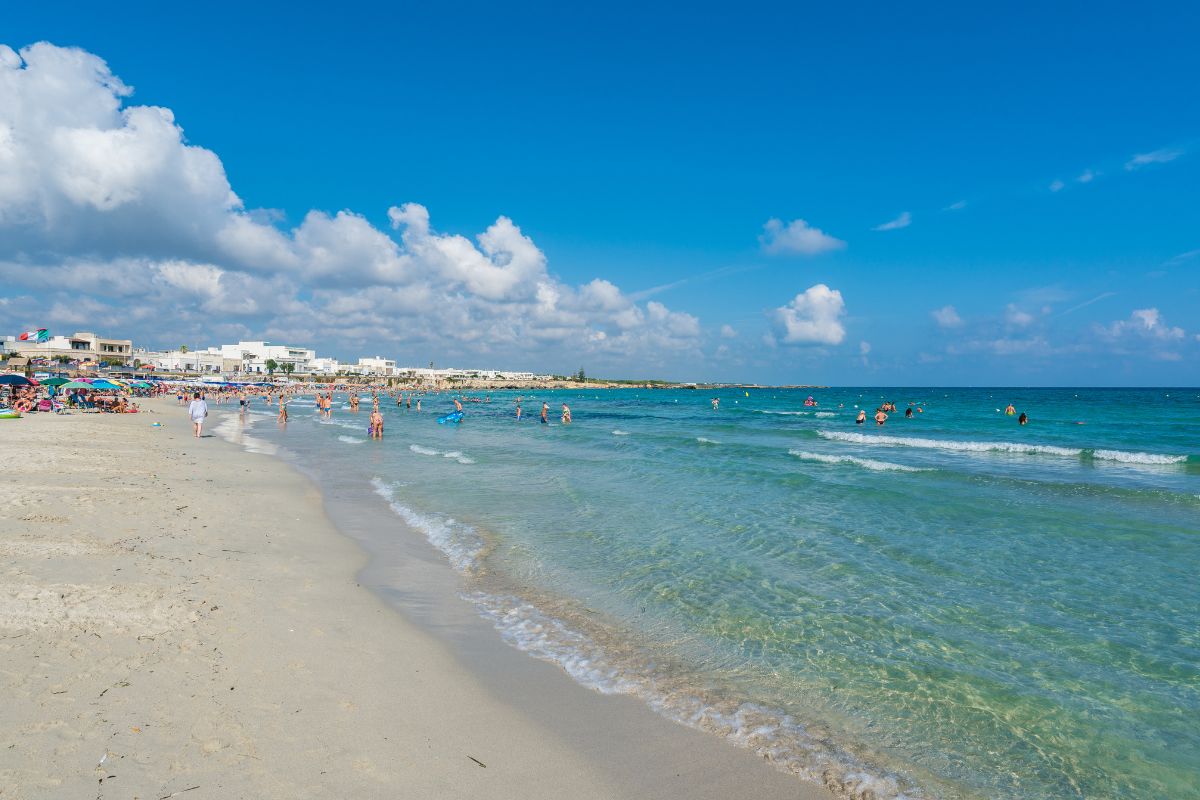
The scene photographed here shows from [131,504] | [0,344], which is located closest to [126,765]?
[131,504]

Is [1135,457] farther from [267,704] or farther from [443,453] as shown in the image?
[267,704]

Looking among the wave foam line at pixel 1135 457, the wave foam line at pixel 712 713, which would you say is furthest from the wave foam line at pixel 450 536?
the wave foam line at pixel 1135 457

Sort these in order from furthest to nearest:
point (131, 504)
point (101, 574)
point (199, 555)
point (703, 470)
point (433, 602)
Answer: point (703, 470) → point (131, 504) → point (199, 555) → point (433, 602) → point (101, 574)

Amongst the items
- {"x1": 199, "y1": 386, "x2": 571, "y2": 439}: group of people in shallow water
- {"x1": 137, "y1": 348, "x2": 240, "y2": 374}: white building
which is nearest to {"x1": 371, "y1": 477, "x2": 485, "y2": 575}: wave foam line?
{"x1": 199, "y1": 386, "x2": 571, "y2": 439}: group of people in shallow water

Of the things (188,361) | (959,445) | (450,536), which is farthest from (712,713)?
(188,361)

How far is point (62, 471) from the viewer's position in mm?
14969

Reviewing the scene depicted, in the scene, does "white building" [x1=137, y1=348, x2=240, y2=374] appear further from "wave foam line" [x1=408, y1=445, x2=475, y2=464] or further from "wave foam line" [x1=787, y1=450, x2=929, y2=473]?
"wave foam line" [x1=787, y1=450, x2=929, y2=473]

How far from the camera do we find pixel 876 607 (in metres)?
8.08

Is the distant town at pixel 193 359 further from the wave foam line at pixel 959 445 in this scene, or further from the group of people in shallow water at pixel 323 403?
the wave foam line at pixel 959 445

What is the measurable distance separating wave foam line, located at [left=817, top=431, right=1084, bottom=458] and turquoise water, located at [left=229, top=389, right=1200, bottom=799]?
25.7ft

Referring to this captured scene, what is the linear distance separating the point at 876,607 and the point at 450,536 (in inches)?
293

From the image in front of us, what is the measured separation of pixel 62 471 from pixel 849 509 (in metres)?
19.1

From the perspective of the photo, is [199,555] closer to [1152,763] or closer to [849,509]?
[1152,763]

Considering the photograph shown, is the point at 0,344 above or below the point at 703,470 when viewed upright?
above
